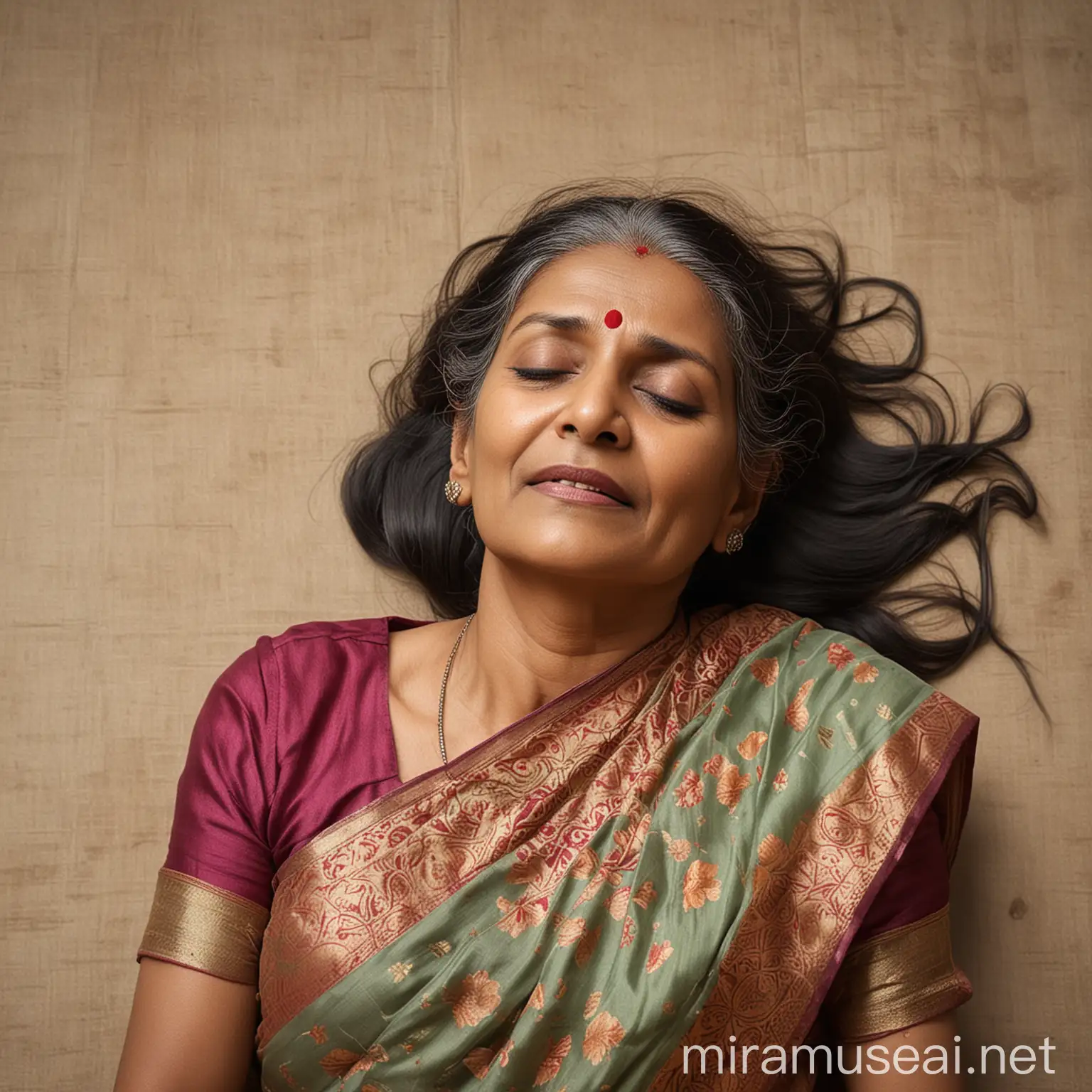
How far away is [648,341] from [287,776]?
0.80 metres

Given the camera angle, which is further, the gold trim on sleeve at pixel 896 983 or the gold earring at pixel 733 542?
the gold earring at pixel 733 542

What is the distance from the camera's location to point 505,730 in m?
1.71

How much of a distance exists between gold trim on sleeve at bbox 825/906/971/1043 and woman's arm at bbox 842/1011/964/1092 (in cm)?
1

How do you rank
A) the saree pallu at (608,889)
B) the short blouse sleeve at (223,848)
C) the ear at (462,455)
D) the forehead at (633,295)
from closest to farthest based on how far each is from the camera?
the saree pallu at (608,889) → the short blouse sleeve at (223,848) → the forehead at (633,295) → the ear at (462,455)

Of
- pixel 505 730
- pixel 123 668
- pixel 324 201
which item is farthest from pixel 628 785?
pixel 324 201

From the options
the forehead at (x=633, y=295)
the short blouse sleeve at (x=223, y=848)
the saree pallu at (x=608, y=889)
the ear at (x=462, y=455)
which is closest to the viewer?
the saree pallu at (x=608, y=889)

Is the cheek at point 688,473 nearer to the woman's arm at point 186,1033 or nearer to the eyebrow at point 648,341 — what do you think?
the eyebrow at point 648,341

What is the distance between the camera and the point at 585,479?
64.2 inches

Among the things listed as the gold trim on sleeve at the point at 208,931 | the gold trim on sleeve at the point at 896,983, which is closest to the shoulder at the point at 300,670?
the gold trim on sleeve at the point at 208,931

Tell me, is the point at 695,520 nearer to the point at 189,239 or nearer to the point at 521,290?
the point at 521,290

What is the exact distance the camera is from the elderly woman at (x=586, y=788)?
1.54 m

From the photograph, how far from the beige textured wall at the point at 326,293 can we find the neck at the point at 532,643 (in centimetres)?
38

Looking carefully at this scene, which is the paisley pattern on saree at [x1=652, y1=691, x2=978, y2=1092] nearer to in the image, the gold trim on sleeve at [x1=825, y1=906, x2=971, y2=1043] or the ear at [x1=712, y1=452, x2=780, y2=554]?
the gold trim on sleeve at [x1=825, y1=906, x2=971, y2=1043]

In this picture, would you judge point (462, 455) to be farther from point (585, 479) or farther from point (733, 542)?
point (733, 542)
